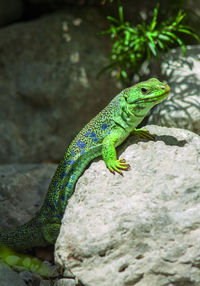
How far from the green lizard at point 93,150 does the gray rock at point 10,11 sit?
3.87 m

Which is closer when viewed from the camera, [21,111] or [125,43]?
[125,43]

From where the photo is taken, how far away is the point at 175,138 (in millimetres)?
4008

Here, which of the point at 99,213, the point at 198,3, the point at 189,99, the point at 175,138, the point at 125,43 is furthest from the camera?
the point at 198,3

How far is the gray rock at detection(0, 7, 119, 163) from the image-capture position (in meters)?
6.57

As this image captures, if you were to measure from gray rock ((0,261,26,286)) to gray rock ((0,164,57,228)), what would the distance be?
1.21m

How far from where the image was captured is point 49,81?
658 centimetres

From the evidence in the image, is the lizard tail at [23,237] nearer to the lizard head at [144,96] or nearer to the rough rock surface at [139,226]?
the rough rock surface at [139,226]

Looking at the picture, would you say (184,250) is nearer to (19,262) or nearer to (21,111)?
(19,262)

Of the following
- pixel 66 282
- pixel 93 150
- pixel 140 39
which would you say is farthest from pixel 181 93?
pixel 66 282

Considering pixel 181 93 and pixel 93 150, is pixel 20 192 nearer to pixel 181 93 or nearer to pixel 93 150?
pixel 93 150

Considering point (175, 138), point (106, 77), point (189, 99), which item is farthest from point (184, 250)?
point (106, 77)

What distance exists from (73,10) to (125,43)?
5.07ft

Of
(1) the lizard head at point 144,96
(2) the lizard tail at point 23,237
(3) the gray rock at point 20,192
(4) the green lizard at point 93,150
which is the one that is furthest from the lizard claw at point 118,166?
(3) the gray rock at point 20,192

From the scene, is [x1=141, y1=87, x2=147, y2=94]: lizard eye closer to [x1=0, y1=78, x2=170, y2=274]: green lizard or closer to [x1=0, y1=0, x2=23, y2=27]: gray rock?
[x1=0, y1=78, x2=170, y2=274]: green lizard
